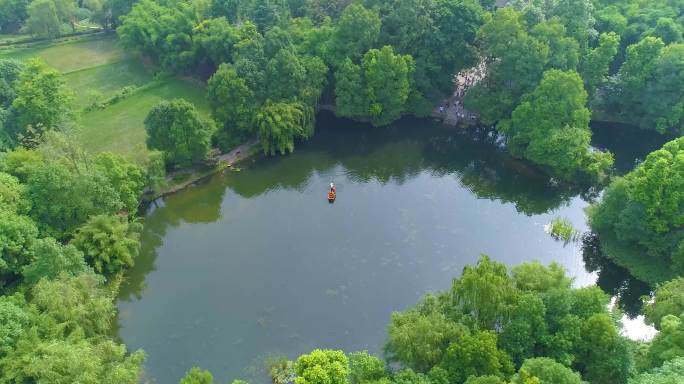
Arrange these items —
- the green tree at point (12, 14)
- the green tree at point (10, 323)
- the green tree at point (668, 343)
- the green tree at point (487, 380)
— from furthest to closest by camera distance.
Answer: the green tree at point (12, 14)
the green tree at point (10, 323)
the green tree at point (668, 343)
the green tree at point (487, 380)

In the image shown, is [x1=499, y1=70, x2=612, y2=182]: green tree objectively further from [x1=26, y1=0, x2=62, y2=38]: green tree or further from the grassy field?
[x1=26, y1=0, x2=62, y2=38]: green tree

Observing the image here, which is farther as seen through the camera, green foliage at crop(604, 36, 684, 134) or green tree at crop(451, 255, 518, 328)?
green foliage at crop(604, 36, 684, 134)

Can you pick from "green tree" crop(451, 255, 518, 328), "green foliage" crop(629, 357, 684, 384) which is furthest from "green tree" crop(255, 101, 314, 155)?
"green foliage" crop(629, 357, 684, 384)

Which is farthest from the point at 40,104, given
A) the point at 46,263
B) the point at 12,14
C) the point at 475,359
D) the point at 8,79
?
the point at 475,359

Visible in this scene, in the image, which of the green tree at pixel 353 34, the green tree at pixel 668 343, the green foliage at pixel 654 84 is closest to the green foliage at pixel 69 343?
the green tree at pixel 668 343

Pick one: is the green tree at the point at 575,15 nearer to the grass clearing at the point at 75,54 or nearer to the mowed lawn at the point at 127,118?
the mowed lawn at the point at 127,118

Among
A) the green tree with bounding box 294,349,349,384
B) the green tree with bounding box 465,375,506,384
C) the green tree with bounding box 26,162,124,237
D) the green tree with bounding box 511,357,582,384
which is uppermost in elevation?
the green tree with bounding box 26,162,124,237
